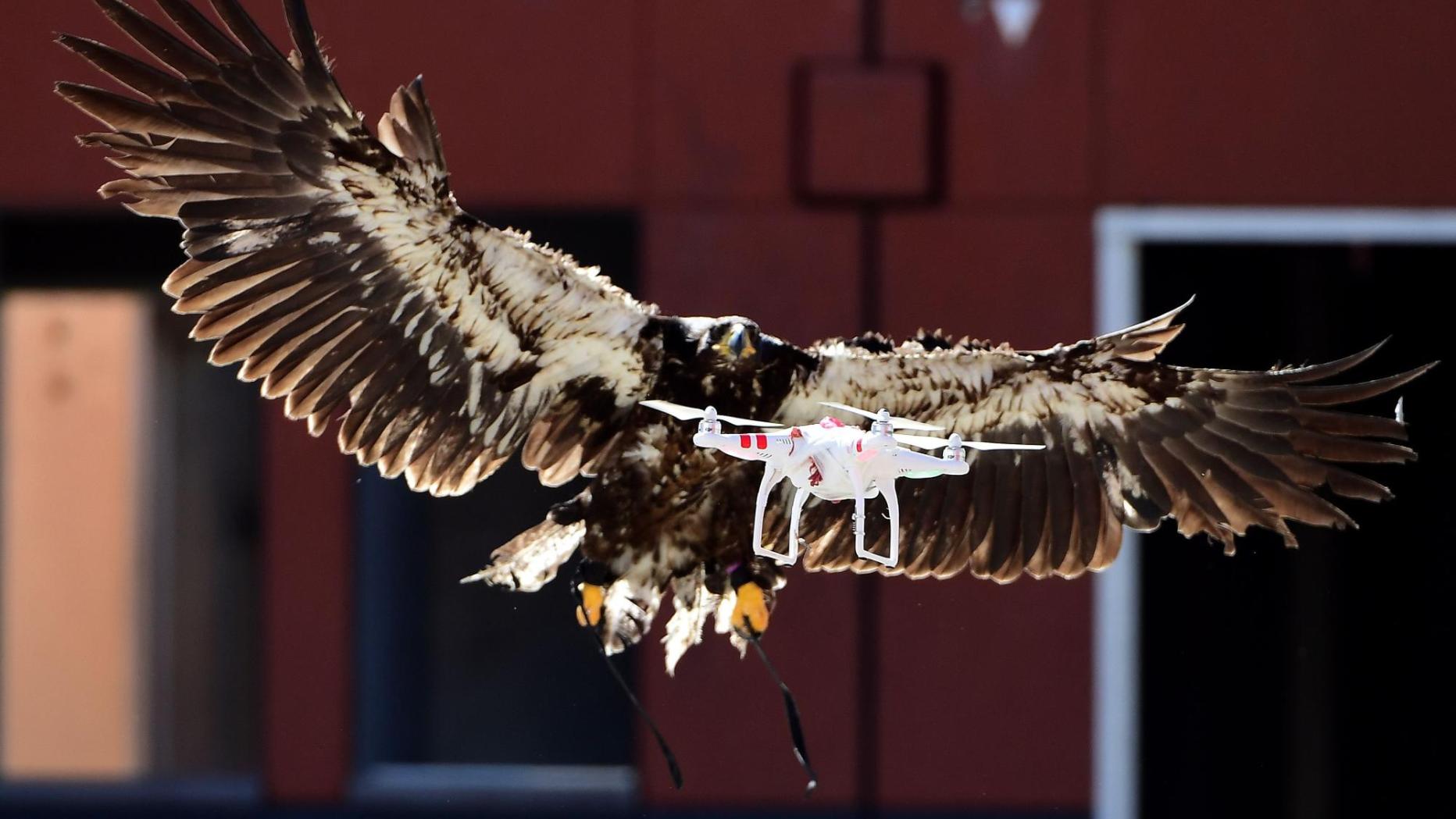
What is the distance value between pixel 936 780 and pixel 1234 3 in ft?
9.28

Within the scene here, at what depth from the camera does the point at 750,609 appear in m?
4.34

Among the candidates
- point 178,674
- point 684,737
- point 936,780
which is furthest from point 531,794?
point 178,674

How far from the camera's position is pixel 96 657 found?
27.8 ft

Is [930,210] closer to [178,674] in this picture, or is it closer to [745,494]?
[745,494]

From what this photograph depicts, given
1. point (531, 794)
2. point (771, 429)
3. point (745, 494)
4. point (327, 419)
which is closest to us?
point (771, 429)

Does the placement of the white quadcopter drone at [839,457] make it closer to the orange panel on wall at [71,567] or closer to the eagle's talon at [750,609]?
the eagle's talon at [750,609]

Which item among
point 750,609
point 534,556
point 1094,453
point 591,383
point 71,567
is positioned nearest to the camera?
point 750,609

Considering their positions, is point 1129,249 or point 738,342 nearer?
point 738,342

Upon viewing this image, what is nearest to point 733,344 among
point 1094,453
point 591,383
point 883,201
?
point 591,383

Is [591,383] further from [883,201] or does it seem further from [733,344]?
[883,201]

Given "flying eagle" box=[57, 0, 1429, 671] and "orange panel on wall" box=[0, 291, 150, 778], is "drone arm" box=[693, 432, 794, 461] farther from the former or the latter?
"orange panel on wall" box=[0, 291, 150, 778]

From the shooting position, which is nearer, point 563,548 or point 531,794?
point 563,548

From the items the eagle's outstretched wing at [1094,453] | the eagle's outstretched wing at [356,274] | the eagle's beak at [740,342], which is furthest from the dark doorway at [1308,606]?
the eagle's beak at [740,342]

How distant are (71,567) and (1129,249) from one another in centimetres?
451
